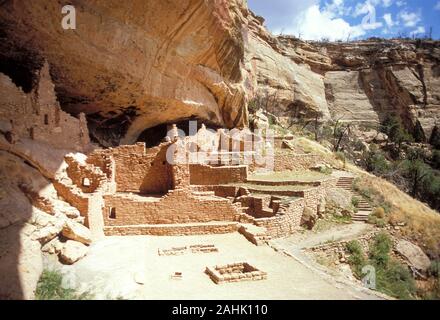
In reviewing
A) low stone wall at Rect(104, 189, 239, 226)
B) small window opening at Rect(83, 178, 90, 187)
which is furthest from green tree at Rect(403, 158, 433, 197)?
small window opening at Rect(83, 178, 90, 187)

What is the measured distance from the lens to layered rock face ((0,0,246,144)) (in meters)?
12.7

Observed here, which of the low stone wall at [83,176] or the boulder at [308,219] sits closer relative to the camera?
the low stone wall at [83,176]

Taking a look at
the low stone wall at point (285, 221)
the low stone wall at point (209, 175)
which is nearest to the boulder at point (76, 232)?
the low stone wall at point (285, 221)

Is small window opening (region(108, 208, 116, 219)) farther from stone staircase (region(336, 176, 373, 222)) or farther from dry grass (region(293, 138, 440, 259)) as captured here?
dry grass (region(293, 138, 440, 259))

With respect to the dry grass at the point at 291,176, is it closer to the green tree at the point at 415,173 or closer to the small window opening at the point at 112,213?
the small window opening at the point at 112,213

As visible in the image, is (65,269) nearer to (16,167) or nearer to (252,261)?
(16,167)

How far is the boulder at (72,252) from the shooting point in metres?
9.16

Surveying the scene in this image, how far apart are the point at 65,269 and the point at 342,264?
8931 millimetres

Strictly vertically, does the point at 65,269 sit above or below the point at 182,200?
below

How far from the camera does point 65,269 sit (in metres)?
8.88

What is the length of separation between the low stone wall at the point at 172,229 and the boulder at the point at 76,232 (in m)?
1.42

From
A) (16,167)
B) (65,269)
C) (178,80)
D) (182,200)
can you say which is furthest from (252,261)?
(178,80)

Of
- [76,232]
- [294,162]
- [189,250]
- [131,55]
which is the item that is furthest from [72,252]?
[294,162]

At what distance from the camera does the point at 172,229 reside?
12.7 m
